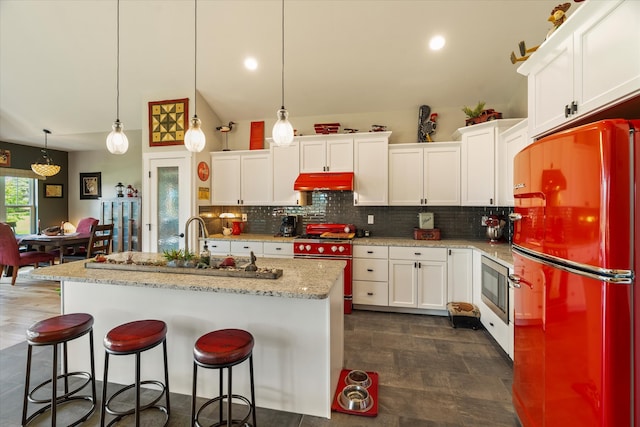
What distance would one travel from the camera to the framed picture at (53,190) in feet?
23.2

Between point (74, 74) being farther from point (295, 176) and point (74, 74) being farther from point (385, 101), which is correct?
point (385, 101)

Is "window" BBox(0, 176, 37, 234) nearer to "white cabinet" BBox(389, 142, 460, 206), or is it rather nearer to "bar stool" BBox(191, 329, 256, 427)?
"bar stool" BBox(191, 329, 256, 427)

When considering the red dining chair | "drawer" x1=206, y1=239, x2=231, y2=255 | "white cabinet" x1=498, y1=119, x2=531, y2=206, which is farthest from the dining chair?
"white cabinet" x1=498, y1=119, x2=531, y2=206

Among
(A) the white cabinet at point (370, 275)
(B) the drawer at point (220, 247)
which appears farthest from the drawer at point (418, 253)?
(B) the drawer at point (220, 247)

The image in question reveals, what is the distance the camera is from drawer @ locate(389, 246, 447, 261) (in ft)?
12.1

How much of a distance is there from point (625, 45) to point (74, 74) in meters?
5.82

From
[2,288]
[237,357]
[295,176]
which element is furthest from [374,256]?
[2,288]

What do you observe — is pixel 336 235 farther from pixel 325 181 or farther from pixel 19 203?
pixel 19 203

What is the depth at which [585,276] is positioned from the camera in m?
1.20

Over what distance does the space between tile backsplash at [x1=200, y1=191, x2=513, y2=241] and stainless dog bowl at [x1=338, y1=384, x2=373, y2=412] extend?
256 centimetres

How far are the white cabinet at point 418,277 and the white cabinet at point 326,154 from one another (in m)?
1.36

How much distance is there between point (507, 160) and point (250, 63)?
3334mm

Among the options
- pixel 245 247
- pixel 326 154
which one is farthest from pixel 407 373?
pixel 326 154

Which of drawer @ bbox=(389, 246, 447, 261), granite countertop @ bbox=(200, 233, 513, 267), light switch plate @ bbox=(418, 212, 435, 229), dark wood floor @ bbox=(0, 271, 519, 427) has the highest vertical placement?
light switch plate @ bbox=(418, 212, 435, 229)
